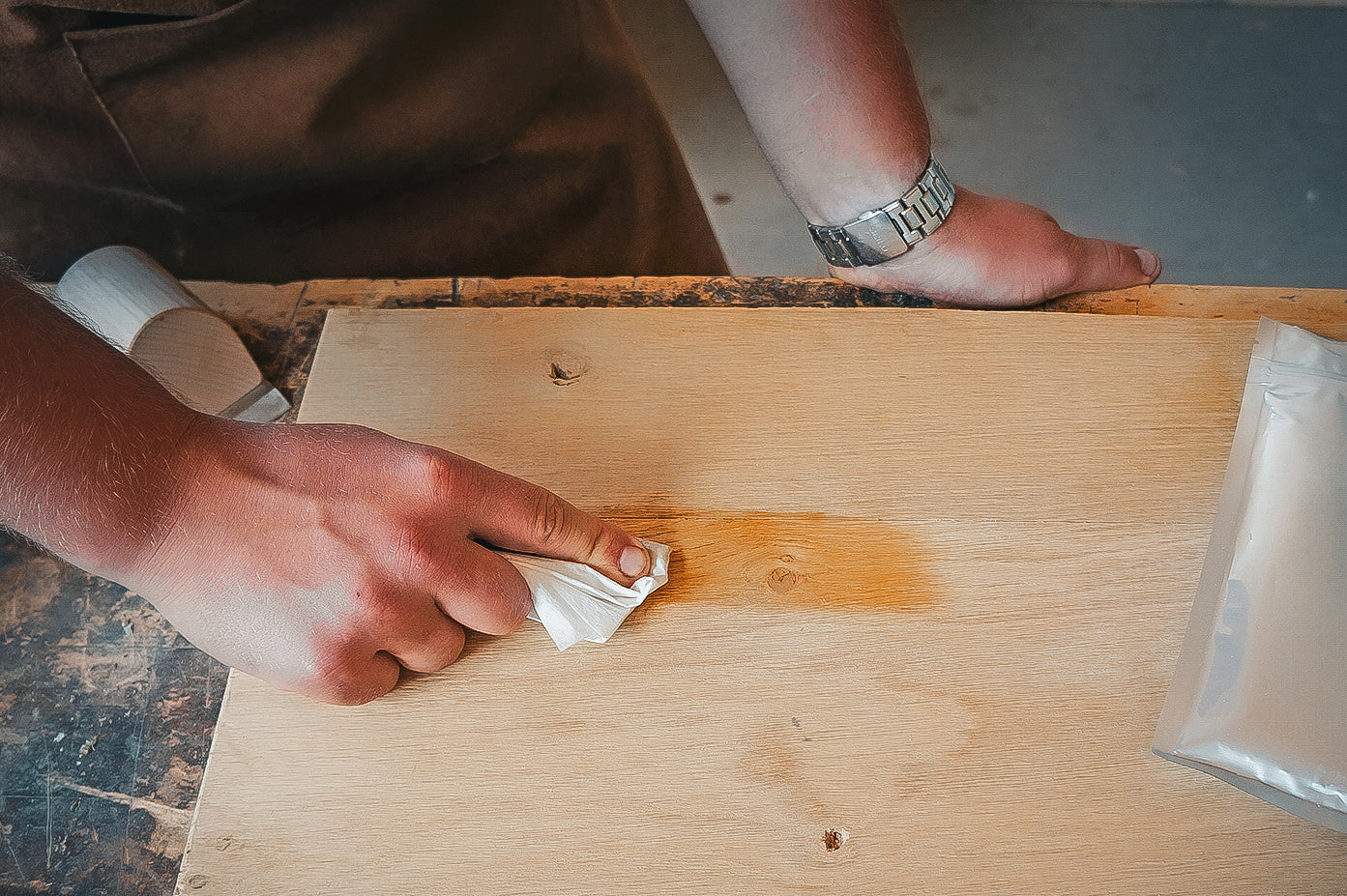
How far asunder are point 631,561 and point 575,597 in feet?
0.17

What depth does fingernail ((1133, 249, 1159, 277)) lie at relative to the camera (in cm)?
93

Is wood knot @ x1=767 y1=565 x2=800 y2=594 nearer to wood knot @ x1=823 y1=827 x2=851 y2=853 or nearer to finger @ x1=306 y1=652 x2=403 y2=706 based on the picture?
wood knot @ x1=823 y1=827 x2=851 y2=853

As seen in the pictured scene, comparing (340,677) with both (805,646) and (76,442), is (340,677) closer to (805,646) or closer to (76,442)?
(76,442)

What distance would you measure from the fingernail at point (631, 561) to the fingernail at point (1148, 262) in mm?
654

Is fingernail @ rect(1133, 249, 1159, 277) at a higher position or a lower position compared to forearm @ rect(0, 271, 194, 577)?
lower

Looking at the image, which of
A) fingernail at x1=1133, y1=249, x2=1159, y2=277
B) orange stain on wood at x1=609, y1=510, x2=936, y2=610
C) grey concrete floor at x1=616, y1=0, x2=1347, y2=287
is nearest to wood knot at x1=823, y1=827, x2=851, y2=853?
orange stain on wood at x1=609, y1=510, x2=936, y2=610

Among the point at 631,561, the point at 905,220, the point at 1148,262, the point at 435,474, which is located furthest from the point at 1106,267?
the point at 435,474

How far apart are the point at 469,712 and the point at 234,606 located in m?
0.19

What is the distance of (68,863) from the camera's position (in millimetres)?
695

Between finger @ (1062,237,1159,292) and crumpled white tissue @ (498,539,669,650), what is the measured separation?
57 centimetres

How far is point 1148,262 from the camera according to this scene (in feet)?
3.08

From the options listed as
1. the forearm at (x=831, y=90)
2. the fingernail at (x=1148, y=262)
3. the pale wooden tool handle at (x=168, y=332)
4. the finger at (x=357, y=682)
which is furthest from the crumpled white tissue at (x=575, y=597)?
the fingernail at (x=1148, y=262)

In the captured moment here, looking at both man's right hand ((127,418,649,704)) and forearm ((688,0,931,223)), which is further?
forearm ((688,0,931,223))

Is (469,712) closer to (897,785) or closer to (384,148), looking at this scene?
(897,785)
